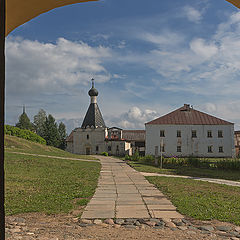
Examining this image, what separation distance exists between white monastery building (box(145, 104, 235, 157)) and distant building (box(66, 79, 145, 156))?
6.25 m

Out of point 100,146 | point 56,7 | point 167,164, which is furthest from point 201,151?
point 56,7

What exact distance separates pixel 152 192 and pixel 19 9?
6.09 metres

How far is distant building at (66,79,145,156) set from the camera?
46156 mm

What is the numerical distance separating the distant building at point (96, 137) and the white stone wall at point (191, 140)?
6115 millimetres

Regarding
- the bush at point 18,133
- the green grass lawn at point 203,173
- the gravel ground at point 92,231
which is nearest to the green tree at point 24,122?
the bush at point 18,133

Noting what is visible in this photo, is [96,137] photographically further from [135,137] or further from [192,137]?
[192,137]

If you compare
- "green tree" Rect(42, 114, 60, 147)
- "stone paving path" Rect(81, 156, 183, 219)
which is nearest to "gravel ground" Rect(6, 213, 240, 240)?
"stone paving path" Rect(81, 156, 183, 219)

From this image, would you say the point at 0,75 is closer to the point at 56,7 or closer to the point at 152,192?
the point at 56,7

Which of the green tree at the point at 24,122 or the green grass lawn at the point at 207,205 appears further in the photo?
the green tree at the point at 24,122

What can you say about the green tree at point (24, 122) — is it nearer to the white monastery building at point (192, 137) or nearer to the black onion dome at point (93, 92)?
the black onion dome at point (93, 92)

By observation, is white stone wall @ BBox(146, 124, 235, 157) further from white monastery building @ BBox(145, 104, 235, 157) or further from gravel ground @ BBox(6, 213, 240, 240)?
gravel ground @ BBox(6, 213, 240, 240)

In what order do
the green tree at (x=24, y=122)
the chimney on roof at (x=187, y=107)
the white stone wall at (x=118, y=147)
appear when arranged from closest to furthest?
the chimney on roof at (x=187, y=107), the white stone wall at (x=118, y=147), the green tree at (x=24, y=122)

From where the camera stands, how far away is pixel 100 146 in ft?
154

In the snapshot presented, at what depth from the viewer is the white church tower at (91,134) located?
4681 cm
